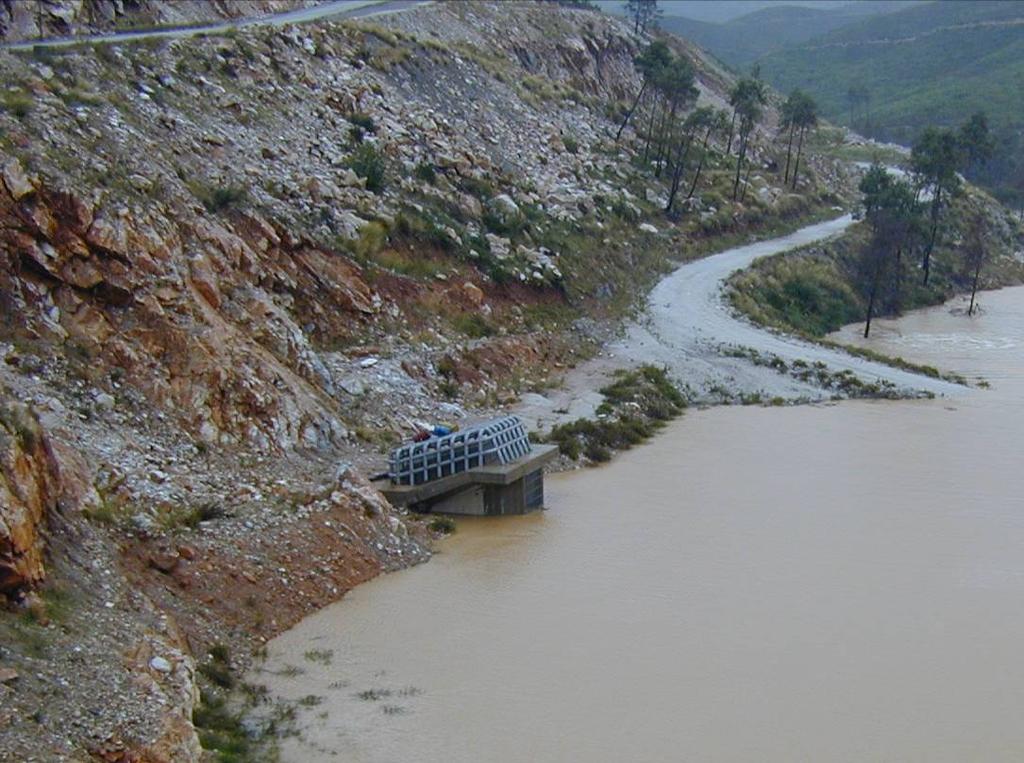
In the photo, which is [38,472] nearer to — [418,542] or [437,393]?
[418,542]

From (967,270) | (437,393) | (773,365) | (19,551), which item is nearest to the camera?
(19,551)

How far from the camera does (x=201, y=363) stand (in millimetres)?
20953

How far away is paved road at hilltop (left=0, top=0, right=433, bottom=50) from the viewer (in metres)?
30.5

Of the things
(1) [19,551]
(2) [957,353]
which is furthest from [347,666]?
(2) [957,353]

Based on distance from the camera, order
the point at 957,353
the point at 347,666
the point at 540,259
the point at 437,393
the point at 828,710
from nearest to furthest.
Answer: the point at 828,710 < the point at 347,666 < the point at 437,393 < the point at 540,259 < the point at 957,353

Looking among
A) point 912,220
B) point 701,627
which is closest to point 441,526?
point 701,627

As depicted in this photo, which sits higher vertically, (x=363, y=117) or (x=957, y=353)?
(x=363, y=117)

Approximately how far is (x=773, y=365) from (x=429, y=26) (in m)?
23.5

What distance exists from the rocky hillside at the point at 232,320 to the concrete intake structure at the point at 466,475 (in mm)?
758

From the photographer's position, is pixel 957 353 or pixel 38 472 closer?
pixel 38 472

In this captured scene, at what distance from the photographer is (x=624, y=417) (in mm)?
28016

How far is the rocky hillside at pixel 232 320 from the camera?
563 inches

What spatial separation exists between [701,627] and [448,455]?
6.34m

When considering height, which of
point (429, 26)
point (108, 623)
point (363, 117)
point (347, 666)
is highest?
point (429, 26)
